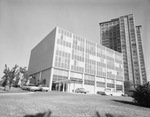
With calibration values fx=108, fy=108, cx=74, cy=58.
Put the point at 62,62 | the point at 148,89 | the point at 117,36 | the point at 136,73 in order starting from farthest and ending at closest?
the point at 117,36, the point at 136,73, the point at 62,62, the point at 148,89

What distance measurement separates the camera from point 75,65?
136ft

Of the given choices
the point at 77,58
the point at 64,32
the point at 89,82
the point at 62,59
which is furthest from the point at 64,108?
the point at 89,82

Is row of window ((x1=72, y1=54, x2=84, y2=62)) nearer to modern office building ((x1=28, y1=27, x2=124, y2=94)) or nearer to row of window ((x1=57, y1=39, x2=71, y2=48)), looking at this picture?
modern office building ((x1=28, y1=27, x2=124, y2=94))

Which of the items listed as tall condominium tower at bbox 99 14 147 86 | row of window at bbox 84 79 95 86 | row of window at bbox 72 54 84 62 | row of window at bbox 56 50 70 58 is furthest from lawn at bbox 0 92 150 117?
tall condominium tower at bbox 99 14 147 86

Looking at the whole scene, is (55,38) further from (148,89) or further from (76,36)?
(148,89)

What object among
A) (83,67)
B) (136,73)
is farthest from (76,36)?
(136,73)

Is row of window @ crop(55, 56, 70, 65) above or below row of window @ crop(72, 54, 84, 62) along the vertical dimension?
below

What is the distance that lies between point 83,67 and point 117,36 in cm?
7017

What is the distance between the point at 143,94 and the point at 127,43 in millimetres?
89166

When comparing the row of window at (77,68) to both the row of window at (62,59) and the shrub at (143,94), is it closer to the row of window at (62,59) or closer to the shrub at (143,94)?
the row of window at (62,59)

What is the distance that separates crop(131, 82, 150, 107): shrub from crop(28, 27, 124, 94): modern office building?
20439 mm

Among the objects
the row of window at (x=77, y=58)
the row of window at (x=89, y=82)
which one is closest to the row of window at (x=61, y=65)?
the row of window at (x=77, y=58)

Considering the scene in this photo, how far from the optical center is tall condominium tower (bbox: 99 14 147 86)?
84.6 m

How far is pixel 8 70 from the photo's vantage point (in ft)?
91.9
